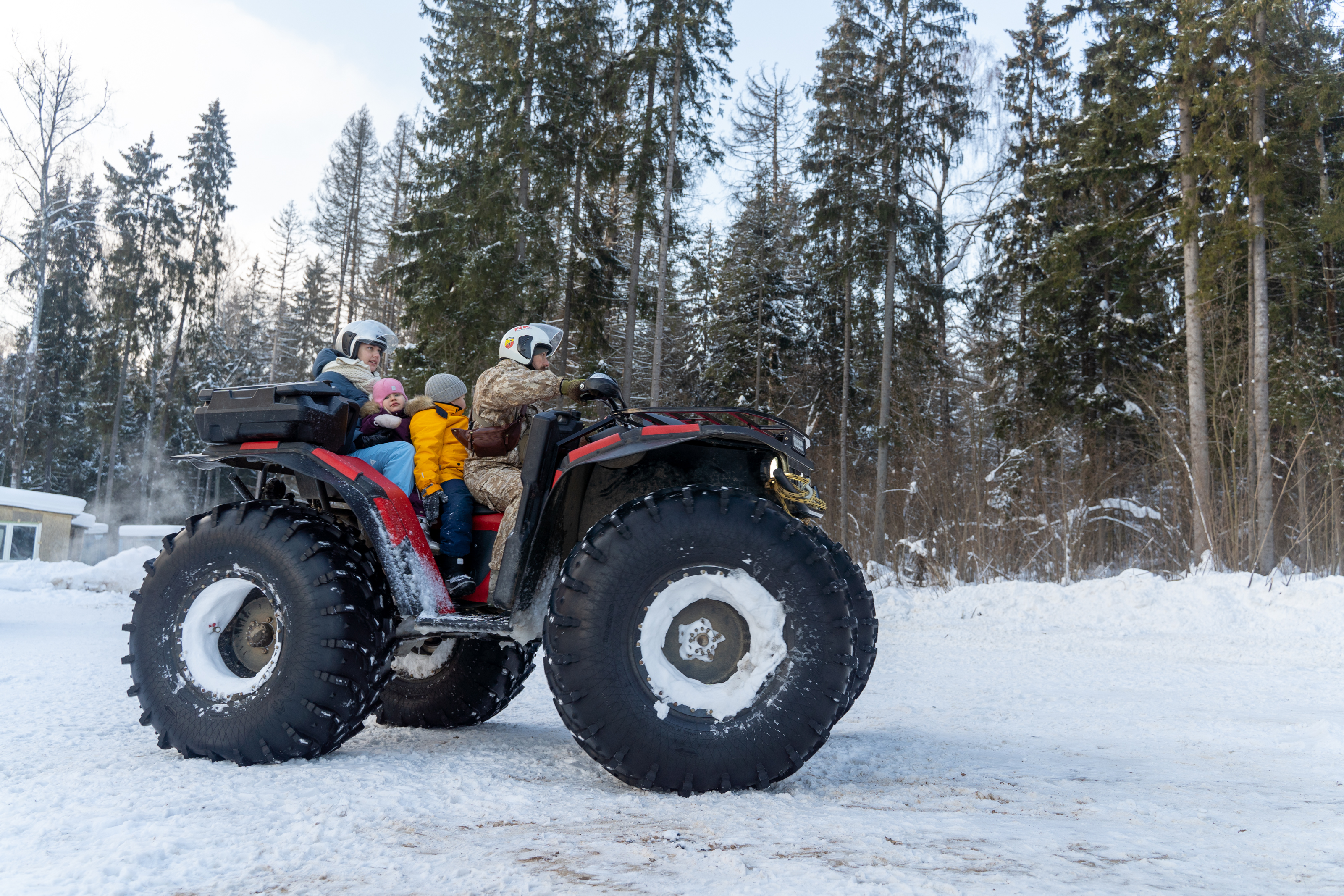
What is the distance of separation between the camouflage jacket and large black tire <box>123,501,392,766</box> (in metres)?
0.83

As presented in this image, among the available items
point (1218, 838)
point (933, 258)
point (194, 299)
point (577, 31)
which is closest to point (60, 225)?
point (194, 299)

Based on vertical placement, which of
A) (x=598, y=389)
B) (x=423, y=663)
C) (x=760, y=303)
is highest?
(x=760, y=303)

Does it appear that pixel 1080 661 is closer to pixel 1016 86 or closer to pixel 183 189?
pixel 1016 86

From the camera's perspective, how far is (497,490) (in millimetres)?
3918

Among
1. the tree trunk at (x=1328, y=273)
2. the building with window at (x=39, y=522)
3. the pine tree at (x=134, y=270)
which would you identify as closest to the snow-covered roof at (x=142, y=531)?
the building with window at (x=39, y=522)

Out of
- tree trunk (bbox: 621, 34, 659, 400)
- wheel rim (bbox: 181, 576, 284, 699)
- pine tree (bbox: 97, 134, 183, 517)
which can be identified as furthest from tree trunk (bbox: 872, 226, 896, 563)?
pine tree (bbox: 97, 134, 183, 517)

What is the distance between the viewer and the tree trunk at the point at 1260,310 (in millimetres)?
16234

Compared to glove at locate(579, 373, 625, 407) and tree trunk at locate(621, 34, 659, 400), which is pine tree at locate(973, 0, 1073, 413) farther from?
glove at locate(579, 373, 625, 407)

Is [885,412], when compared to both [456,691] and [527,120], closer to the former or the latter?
[527,120]

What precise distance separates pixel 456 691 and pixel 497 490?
1253 millimetres

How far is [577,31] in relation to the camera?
22.6m

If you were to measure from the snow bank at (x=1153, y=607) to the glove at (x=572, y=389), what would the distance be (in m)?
8.02

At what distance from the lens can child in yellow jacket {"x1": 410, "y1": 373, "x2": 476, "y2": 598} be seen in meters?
3.99

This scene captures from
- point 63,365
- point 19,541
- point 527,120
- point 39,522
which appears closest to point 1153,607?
point 527,120
